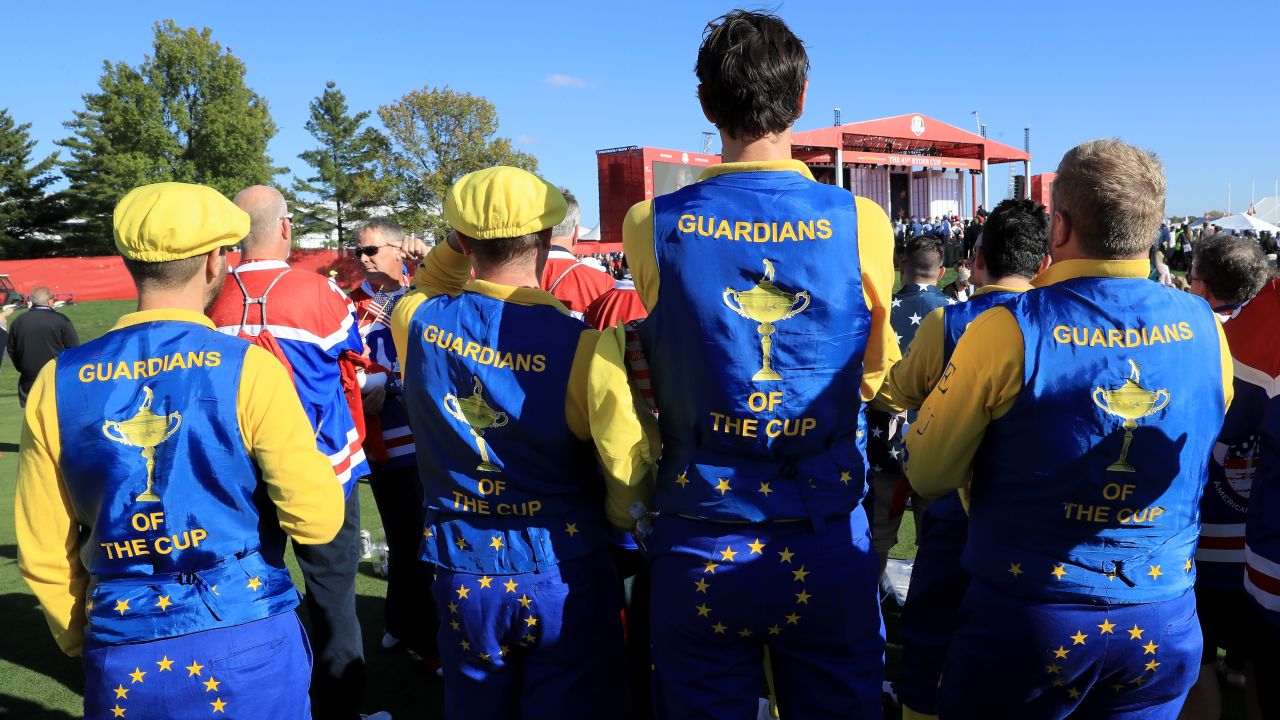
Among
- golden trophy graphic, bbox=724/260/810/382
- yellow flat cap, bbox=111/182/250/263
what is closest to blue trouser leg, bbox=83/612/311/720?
yellow flat cap, bbox=111/182/250/263

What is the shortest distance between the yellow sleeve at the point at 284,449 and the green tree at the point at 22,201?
151 feet

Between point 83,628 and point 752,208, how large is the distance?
191 cm

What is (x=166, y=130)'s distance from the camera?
38.1m

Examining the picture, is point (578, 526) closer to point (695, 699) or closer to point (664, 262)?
point (695, 699)

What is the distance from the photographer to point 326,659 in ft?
11.3

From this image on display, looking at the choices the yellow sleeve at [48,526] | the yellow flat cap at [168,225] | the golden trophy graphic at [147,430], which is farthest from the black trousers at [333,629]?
the yellow flat cap at [168,225]

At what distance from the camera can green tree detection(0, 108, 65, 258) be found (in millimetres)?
39500

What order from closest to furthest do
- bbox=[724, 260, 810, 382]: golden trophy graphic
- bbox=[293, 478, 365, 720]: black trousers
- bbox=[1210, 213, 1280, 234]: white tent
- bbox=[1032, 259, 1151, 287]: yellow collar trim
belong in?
bbox=[724, 260, 810, 382]: golden trophy graphic
bbox=[1032, 259, 1151, 287]: yellow collar trim
bbox=[293, 478, 365, 720]: black trousers
bbox=[1210, 213, 1280, 234]: white tent

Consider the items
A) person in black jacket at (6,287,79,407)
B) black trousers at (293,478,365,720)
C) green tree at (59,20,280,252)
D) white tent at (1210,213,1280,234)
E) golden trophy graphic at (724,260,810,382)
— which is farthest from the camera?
green tree at (59,20,280,252)

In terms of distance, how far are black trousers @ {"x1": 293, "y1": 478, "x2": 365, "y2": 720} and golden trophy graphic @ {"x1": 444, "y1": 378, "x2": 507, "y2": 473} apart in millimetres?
1520

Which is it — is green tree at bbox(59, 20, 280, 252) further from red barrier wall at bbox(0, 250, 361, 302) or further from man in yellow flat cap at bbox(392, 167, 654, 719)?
man in yellow flat cap at bbox(392, 167, 654, 719)

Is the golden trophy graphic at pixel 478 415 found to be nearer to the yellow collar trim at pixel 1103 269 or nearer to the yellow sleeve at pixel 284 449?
the yellow sleeve at pixel 284 449

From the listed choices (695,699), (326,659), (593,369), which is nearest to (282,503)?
(593,369)

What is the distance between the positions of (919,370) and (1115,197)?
0.80 m
